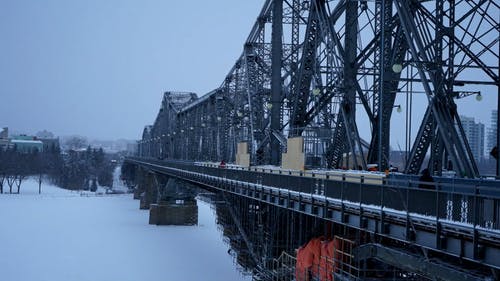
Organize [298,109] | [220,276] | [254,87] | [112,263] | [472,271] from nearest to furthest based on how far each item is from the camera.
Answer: [472,271] < [298,109] < [220,276] < [112,263] < [254,87]

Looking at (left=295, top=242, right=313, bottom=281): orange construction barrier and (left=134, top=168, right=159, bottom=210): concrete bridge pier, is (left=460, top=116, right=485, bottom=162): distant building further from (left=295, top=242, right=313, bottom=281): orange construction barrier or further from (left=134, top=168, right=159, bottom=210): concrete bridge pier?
(left=134, top=168, right=159, bottom=210): concrete bridge pier

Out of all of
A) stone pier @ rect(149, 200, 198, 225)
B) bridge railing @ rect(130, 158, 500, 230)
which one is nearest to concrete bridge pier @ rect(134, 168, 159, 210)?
stone pier @ rect(149, 200, 198, 225)

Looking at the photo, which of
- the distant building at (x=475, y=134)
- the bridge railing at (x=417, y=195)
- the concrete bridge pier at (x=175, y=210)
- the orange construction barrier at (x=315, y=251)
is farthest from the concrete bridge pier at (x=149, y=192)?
the bridge railing at (x=417, y=195)

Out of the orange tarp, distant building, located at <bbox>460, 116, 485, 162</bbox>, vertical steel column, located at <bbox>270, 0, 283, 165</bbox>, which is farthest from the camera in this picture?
vertical steel column, located at <bbox>270, 0, 283, 165</bbox>

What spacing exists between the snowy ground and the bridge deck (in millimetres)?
20660

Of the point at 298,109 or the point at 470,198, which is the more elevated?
the point at 298,109

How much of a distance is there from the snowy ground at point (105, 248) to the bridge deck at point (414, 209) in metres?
20.7

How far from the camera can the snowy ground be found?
41156mm

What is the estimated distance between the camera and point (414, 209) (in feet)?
47.6

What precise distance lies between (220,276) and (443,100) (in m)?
25.1

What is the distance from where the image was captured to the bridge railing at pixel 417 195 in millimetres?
12398

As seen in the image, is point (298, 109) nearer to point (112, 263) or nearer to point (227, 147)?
point (112, 263)

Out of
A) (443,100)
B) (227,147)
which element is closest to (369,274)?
(443,100)

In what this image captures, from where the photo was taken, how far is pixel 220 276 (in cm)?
4050
